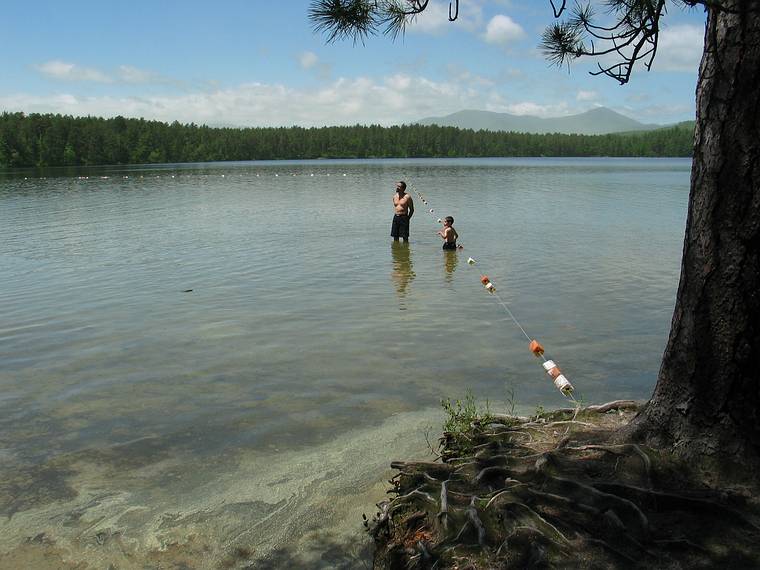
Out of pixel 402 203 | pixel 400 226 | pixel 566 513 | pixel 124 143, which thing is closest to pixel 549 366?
pixel 566 513

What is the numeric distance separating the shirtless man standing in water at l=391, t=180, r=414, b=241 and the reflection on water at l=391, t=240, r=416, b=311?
36 centimetres

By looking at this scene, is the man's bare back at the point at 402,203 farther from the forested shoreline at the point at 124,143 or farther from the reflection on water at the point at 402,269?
the forested shoreline at the point at 124,143

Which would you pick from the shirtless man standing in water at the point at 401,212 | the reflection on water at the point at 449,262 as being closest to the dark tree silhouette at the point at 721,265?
the reflection on water at the point at 449,262

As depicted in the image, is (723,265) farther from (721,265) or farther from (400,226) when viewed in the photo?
(400,226)

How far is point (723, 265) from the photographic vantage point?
13.8ft

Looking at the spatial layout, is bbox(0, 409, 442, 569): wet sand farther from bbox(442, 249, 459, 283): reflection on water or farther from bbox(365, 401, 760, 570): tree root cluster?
bbox(442, 249, 459, 283): reflection on water

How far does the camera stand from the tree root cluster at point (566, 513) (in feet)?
12.6

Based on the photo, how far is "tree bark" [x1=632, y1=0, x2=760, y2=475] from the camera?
4.05 m

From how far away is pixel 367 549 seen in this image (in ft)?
16.1

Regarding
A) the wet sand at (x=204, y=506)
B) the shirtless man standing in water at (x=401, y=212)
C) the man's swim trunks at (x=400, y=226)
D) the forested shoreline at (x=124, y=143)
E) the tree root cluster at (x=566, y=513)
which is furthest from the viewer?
the forested shoreline at (x=124, y=143)

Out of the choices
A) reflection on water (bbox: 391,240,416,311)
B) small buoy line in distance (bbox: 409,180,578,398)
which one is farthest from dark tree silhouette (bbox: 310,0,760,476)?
reflection on water (bbox: 391,240,416,311)

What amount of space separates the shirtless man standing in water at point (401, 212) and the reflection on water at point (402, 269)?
0.36 m

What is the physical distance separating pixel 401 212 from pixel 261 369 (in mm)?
13194

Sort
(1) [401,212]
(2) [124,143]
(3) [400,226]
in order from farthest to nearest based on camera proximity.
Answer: (2) [124,143], (3) [400,226], (1) [401,212]
